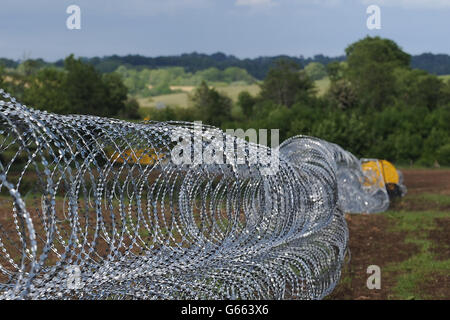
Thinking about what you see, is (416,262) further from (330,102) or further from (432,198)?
(330,102)

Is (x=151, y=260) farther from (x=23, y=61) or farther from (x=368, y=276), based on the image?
(x=23, y=61)

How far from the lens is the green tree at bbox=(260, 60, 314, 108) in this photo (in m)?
69.6

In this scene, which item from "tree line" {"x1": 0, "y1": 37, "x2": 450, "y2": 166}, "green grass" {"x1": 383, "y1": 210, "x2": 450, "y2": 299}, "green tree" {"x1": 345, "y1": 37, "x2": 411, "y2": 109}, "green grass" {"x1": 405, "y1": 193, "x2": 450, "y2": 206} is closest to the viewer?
"green grass" {"x1": 383, "y1": 210, "x2": 450, "y2": 299}

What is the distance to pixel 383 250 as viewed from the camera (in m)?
12.3

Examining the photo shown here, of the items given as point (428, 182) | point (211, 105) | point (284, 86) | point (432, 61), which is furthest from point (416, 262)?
point (432, 61)

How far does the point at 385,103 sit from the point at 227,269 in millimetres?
58979

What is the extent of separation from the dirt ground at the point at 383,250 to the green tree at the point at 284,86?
49650 mm

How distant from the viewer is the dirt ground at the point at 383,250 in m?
9.16

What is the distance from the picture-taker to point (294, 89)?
7012 cm

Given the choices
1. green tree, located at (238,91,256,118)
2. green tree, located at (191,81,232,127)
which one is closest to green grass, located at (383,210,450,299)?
green tree, located at (191,81,232,127)

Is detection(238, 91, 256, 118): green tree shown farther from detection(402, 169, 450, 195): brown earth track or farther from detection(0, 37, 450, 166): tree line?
detection(402, 169, 450, 195): brown earth track

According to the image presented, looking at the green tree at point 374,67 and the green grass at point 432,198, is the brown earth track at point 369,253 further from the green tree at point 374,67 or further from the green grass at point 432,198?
the green tree at point 374,67

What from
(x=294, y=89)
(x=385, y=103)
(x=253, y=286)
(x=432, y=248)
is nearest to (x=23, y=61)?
(x=294, y=89)

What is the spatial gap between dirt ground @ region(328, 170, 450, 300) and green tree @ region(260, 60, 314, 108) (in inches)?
1955
